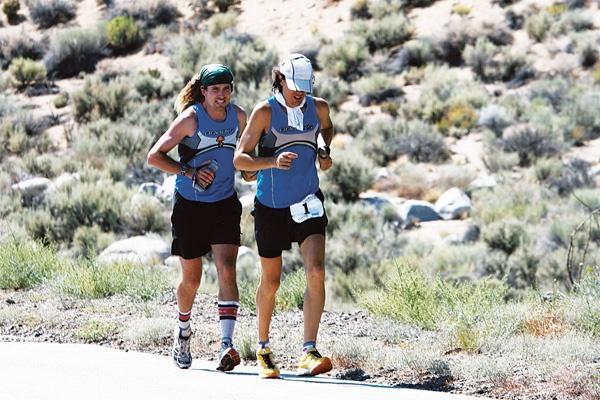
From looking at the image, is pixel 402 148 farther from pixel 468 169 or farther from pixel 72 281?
pixel 72 281

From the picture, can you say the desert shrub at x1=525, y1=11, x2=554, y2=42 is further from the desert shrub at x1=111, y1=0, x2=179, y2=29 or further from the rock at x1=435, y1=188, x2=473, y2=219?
the desert shrub at x1=111, y1=0, x2=179, y2=29

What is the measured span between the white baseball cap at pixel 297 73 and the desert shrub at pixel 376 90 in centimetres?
2261

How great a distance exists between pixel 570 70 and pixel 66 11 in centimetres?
1754

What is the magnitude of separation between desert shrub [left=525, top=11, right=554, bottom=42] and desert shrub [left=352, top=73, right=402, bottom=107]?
14.6 ft

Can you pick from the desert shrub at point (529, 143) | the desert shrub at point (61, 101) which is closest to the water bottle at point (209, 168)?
the desert shrub at point (529, 143)

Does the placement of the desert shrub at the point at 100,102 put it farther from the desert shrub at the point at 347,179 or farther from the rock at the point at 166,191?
the desert shrub at the point at 347,179

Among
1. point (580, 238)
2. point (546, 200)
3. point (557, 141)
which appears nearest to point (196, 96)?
point (580, 238)

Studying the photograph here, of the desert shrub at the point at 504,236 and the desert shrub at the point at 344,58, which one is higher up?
the desert shrub at the point at 504,236

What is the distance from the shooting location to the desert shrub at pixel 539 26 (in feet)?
107

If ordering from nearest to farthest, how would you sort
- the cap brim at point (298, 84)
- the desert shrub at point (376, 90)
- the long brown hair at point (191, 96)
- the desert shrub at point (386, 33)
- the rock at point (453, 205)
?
the cap brim at point (298, 84) → the long brown hair at point (191, 96) → the rock at point (453, 205) → the desert shrub at point (376, 90) → the desert shrub at point (386, 33)

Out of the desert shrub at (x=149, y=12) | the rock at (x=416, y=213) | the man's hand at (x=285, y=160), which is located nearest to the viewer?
the man's hand at (x=285, y=160)

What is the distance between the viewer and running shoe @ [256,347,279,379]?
306 inches

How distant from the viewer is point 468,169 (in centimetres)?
2469

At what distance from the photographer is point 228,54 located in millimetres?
34031
